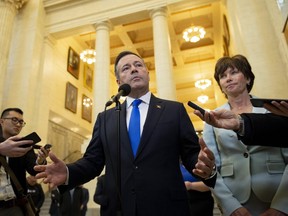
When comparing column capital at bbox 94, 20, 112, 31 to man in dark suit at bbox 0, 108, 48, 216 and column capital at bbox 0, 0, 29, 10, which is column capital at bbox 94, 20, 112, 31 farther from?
man in dark suit at bbox 0, 108, 48, 216

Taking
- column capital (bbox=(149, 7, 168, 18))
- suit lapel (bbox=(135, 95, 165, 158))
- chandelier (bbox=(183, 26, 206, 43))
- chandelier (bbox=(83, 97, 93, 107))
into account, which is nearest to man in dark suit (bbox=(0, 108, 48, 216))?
suit lapel (bbox=(135, 95, 165, 158))

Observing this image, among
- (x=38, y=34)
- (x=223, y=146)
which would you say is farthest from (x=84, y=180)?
(x=38, y=34)

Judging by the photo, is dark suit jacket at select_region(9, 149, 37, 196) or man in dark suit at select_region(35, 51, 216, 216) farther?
dark suit jacket at select_region(9, 149, 37, 196)

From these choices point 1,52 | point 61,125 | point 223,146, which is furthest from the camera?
point 61,125

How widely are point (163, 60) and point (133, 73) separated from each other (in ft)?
25.2

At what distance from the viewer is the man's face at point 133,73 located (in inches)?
83.2

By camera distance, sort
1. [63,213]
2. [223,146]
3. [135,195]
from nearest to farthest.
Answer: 1. [135,195]
2. [223,146]
3. [63,213]

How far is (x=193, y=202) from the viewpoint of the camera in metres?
2.98

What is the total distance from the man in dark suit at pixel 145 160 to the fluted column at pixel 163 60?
716 centimetres

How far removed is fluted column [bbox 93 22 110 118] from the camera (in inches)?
392

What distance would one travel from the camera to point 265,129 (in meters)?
1.55

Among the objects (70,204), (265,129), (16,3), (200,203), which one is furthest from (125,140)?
(16,3)

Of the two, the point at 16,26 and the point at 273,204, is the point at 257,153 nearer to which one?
the point at 273,204

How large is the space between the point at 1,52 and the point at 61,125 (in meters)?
5.49
